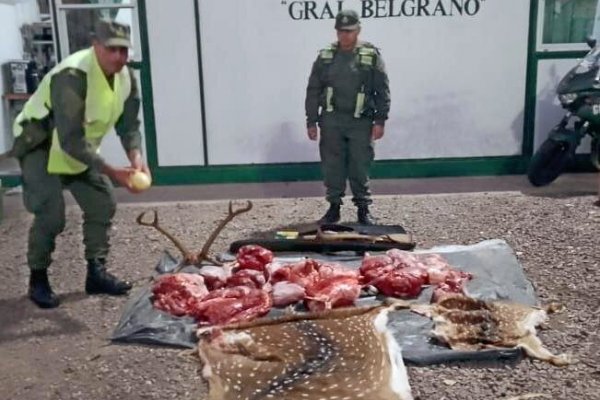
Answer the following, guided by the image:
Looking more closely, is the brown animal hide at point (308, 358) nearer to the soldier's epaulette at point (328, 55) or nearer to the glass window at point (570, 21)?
the soldier's epaulette at point (328, 55)

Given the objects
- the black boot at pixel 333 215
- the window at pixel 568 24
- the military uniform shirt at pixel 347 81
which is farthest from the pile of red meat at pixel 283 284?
the window at pixel 568 24

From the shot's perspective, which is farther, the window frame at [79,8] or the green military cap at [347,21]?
the window frame at [79,8]

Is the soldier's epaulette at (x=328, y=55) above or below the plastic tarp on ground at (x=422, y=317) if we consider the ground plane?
above

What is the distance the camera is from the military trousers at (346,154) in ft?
22.6

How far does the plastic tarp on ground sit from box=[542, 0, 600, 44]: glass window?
3.43 m

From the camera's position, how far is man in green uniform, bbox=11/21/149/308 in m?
4.86

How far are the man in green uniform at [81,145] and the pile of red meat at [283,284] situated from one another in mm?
634

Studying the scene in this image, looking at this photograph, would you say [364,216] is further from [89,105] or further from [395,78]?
[89,105]

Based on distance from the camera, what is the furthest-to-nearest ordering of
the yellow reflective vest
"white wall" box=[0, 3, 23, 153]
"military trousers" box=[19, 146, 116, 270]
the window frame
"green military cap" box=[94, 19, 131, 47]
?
"white wall" box=[0, 3, 23, 153] → the window frame → "military trousers" box=[19, 146, 116, 270] → the yellow reflective vest → "green military cap" box=[94, 19, 131, 47]

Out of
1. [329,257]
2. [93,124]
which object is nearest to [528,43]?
[329,257]

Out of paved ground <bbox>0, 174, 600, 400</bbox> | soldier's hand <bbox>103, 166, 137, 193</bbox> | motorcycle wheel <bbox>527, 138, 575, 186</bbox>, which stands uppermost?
soldier's hand <bbox>103, 166, 137, 193</bbox>

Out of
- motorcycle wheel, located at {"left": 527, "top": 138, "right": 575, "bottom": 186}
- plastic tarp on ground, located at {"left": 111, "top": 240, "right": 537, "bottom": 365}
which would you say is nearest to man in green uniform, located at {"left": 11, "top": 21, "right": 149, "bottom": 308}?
plastic tarp on ground, located at {"left": 111, "top": 240, "right": 537, "bottom": 365}

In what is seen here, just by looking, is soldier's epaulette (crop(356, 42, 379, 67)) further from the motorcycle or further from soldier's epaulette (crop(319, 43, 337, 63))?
the motorcycle

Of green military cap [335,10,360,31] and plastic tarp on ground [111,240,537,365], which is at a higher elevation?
green military cap [335,10,360,31]
